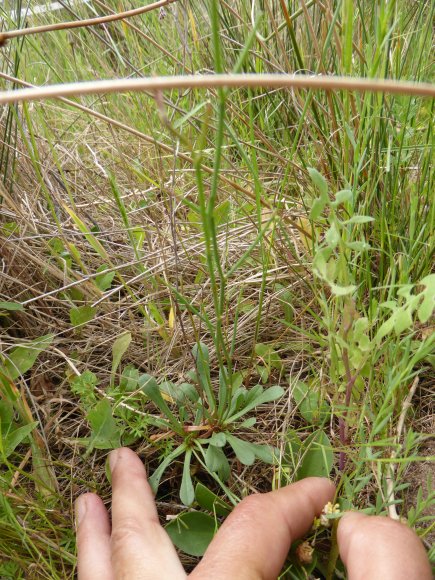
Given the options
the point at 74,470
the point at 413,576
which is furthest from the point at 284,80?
the point at 74,470

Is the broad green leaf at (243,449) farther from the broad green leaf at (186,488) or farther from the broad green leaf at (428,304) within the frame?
the broad green leaf at (428,304)

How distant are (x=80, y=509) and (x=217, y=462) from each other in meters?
0.23

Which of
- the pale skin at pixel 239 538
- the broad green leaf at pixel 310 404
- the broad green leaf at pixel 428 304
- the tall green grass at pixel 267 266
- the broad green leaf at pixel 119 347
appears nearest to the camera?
the broad green leaf at pixel 428 304

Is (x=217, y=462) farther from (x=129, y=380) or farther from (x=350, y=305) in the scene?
(x=350, y=305)

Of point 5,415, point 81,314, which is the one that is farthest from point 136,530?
point 81,314

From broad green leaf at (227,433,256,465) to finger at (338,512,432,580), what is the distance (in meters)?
0.17

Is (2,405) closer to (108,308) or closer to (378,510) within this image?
(108,308)

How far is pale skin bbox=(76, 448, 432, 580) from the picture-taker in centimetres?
63

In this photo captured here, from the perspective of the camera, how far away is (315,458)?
0.80m

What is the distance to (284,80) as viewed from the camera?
311mm

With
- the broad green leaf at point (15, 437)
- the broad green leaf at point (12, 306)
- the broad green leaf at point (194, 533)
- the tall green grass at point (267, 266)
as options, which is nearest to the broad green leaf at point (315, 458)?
the tall green grass at point (267, 266)

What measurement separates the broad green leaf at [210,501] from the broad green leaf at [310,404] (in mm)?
190

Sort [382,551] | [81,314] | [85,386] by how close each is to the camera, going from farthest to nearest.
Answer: [81,314], [85,386], [382,551]

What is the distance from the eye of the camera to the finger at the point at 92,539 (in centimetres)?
76
